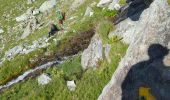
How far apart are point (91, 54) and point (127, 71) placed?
21.4 feet

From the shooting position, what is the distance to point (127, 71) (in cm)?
1287

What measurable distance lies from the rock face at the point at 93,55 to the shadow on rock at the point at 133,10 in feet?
5.20

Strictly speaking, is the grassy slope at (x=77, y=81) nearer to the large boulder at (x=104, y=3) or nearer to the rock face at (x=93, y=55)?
the rock face at (x=93, y=55)

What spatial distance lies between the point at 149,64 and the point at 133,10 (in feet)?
28.1

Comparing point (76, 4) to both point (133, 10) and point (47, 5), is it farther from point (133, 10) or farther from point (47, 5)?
point (133, 10)

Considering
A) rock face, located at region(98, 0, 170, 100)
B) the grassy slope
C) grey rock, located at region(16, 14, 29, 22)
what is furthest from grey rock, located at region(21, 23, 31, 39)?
rock face, located at region(98, 0, 170, 100)

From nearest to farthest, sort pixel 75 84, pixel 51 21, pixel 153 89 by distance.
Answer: pixel 153 89
pixel 75 84
pixel 51 21

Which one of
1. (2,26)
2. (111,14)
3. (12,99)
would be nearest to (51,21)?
(2,26)

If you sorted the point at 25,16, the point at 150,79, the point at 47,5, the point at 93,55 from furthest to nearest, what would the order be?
the point at 25,16
the point at 47,5
the point at 93,55
the point at 150,79

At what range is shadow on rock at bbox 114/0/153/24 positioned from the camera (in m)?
19.3

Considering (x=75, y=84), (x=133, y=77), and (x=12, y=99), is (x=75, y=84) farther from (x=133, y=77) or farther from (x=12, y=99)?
(x=133, y=77)

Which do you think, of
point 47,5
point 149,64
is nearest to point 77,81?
point 149,64

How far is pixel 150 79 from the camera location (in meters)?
12.2

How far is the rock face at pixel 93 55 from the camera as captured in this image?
18.6 metres
